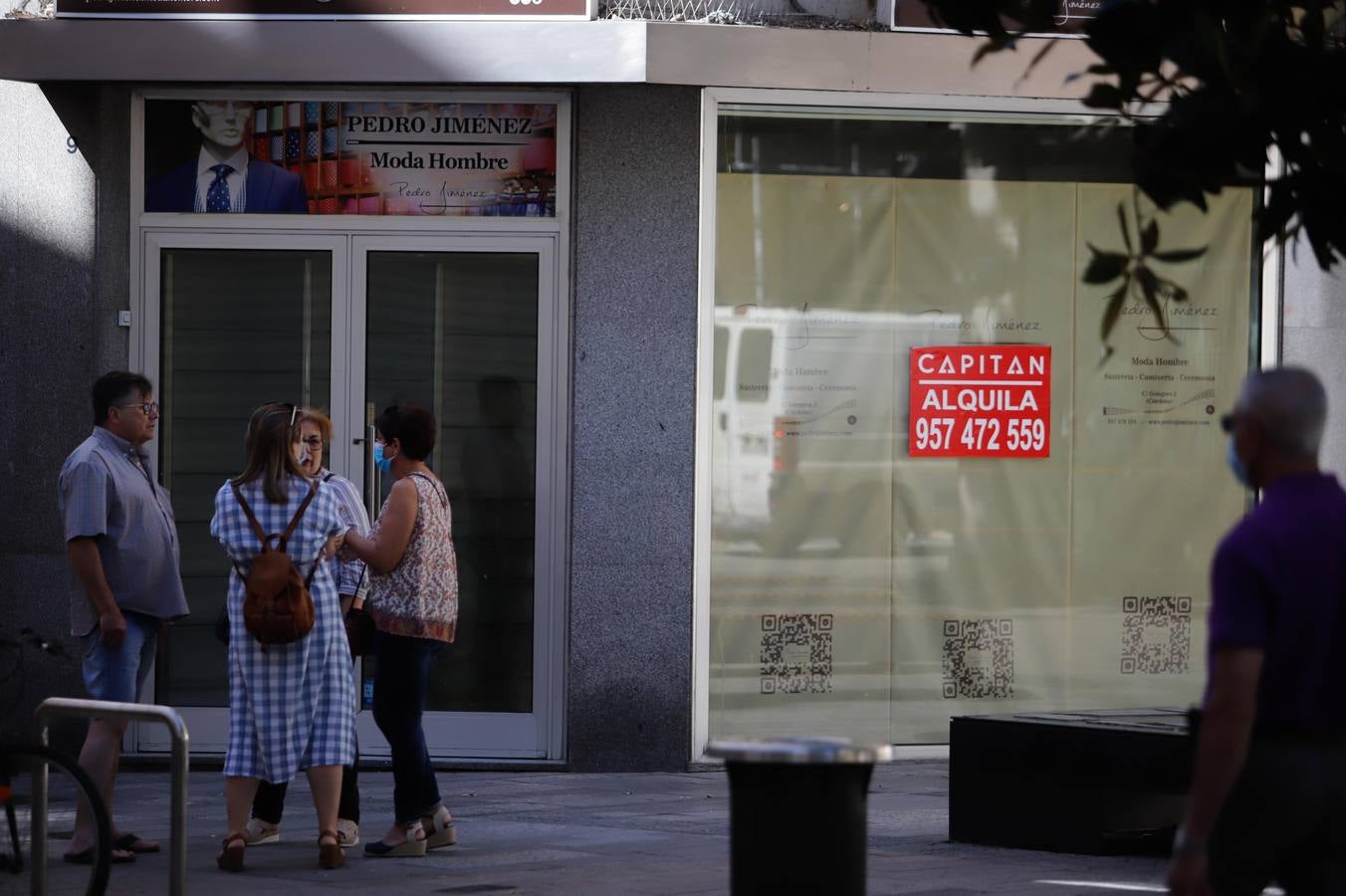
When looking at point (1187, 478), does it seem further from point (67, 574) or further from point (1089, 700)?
point (67, 574)

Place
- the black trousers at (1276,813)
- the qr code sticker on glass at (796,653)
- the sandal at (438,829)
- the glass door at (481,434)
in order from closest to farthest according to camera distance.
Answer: the black trousers at (1276,813) → the sandal at (438,829) → the glass door at (481,434) → the qr code sticker on glass at (796,653)

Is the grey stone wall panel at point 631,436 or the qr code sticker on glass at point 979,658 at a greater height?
the grey stone wall panel at point 631,436

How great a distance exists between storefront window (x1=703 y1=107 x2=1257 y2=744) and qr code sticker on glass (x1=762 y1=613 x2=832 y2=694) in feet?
0.04

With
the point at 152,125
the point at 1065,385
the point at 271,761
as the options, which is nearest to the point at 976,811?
the point at 271,761

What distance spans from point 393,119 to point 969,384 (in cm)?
352

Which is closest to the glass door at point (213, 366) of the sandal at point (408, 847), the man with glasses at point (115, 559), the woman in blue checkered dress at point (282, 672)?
the man with glasses at point (115, 559)

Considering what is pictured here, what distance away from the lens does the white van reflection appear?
10984 millimetres

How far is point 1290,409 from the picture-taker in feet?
14.0

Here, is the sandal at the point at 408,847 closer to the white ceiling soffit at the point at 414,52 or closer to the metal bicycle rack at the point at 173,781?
the metal bicycle rack at the point at 173,781

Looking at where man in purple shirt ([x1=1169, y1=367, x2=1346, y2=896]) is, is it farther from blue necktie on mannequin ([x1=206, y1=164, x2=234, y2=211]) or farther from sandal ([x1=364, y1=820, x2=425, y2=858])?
blue necktie on mannequin ([x1=206, y1=164, x2=234, y2=211])

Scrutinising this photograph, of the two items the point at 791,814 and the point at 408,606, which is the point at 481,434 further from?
the point at 791,814

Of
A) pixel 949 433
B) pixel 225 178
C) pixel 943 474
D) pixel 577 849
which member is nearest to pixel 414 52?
pixel 225 178

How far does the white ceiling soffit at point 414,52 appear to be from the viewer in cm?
1009

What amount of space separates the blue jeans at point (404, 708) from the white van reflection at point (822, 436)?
317 cm
